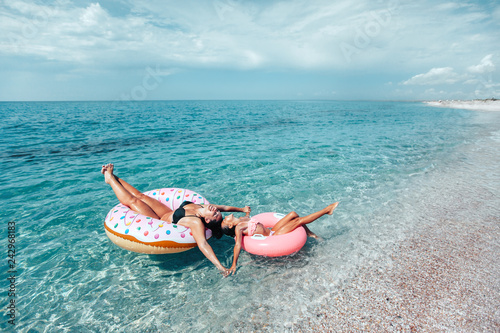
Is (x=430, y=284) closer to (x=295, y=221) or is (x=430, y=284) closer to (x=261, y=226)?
(x=295, y=221)

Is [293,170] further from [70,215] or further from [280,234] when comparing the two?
[70,215]

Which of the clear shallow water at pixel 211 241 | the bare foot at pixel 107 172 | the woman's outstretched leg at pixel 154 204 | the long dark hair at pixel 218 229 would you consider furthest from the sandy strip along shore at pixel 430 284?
the bare foot at pixel 107 172

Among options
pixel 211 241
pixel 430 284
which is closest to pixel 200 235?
pixel 211 241

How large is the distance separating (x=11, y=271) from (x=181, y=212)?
9.63ft

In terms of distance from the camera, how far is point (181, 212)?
4.64 metres

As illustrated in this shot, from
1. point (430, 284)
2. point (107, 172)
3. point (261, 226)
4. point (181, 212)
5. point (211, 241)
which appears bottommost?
point (211, 241)

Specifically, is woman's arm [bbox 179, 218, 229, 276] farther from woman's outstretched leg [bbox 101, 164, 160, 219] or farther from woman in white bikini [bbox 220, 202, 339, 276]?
woman's outstretched leg [bbox 101, 164, 160, 219]

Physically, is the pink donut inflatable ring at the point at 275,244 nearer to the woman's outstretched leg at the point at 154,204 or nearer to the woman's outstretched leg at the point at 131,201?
the woman's outstretched leg at the point at 154,204

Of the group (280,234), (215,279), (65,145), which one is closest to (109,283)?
(215,279)

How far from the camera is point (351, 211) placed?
242 inches

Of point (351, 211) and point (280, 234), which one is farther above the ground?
point (280, 234)

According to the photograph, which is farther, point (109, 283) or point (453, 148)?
point (453, 148)

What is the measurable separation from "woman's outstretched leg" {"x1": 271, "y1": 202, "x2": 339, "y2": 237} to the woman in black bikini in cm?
91

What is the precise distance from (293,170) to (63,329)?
303 inches
